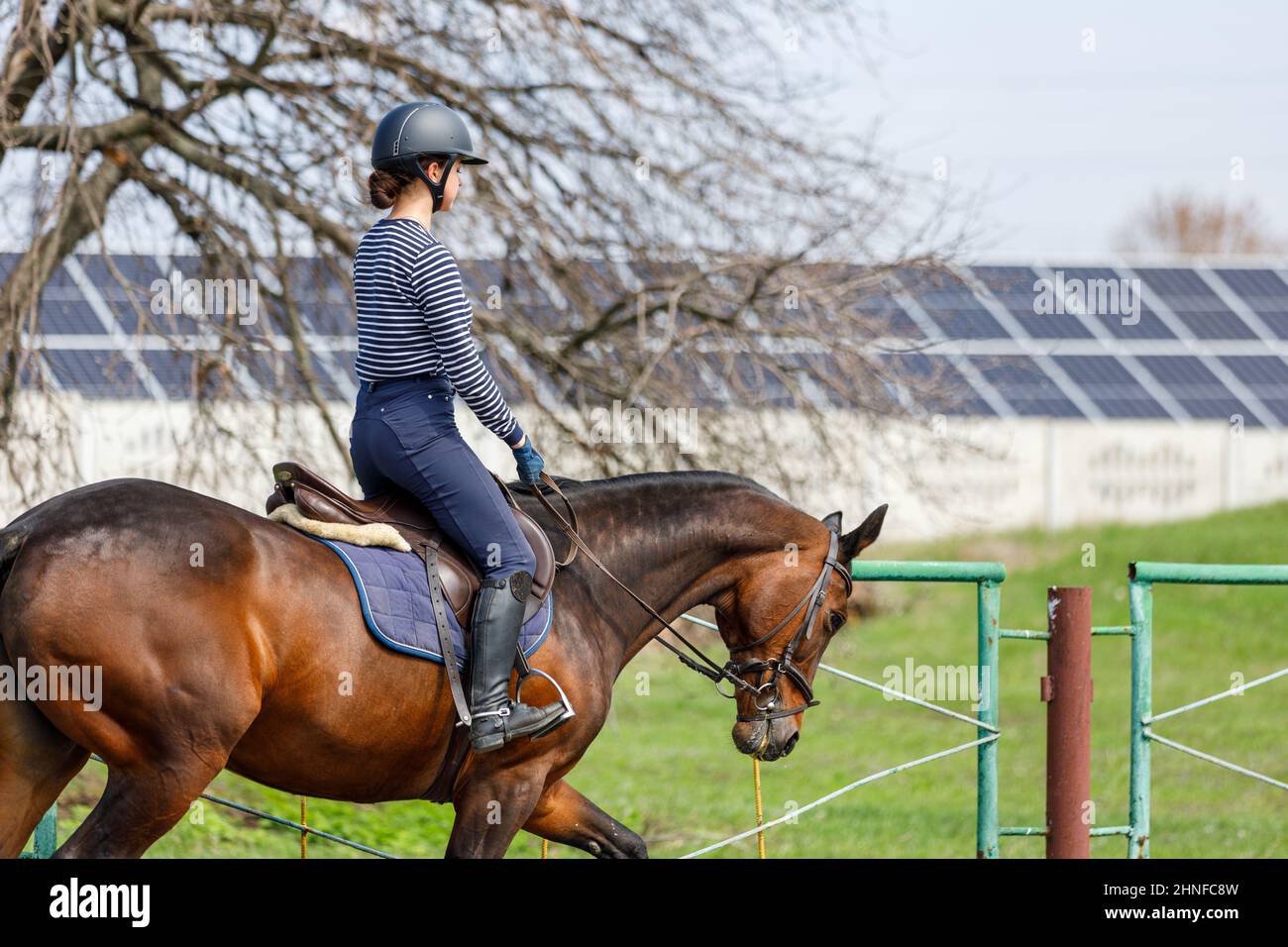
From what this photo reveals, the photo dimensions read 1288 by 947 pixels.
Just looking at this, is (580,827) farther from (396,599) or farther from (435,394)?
(435,394)

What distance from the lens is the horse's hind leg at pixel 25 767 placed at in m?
3.82

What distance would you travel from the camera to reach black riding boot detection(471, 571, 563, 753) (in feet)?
13.3

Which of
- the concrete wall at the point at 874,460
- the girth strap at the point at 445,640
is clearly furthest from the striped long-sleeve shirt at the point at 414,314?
the concrete wall at the point at 874,460

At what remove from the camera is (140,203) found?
27.4 feet

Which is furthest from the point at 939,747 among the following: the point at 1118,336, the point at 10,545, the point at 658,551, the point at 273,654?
the point at 1118,336

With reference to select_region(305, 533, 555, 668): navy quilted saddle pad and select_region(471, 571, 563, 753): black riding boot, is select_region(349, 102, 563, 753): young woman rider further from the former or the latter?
select_region(305, 533, 555, 668): navy quilted saddle pad

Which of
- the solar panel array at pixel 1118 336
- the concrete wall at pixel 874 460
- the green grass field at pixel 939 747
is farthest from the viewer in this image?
the solar panel array at pixel 1118 336

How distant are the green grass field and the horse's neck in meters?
1.12

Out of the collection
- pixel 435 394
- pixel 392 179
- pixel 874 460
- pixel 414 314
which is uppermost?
pixel 392 179

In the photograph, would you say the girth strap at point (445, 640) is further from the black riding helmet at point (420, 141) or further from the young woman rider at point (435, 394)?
the black riding helmet at point (420, 141)

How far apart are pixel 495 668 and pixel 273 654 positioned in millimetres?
597

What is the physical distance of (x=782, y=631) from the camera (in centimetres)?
470
